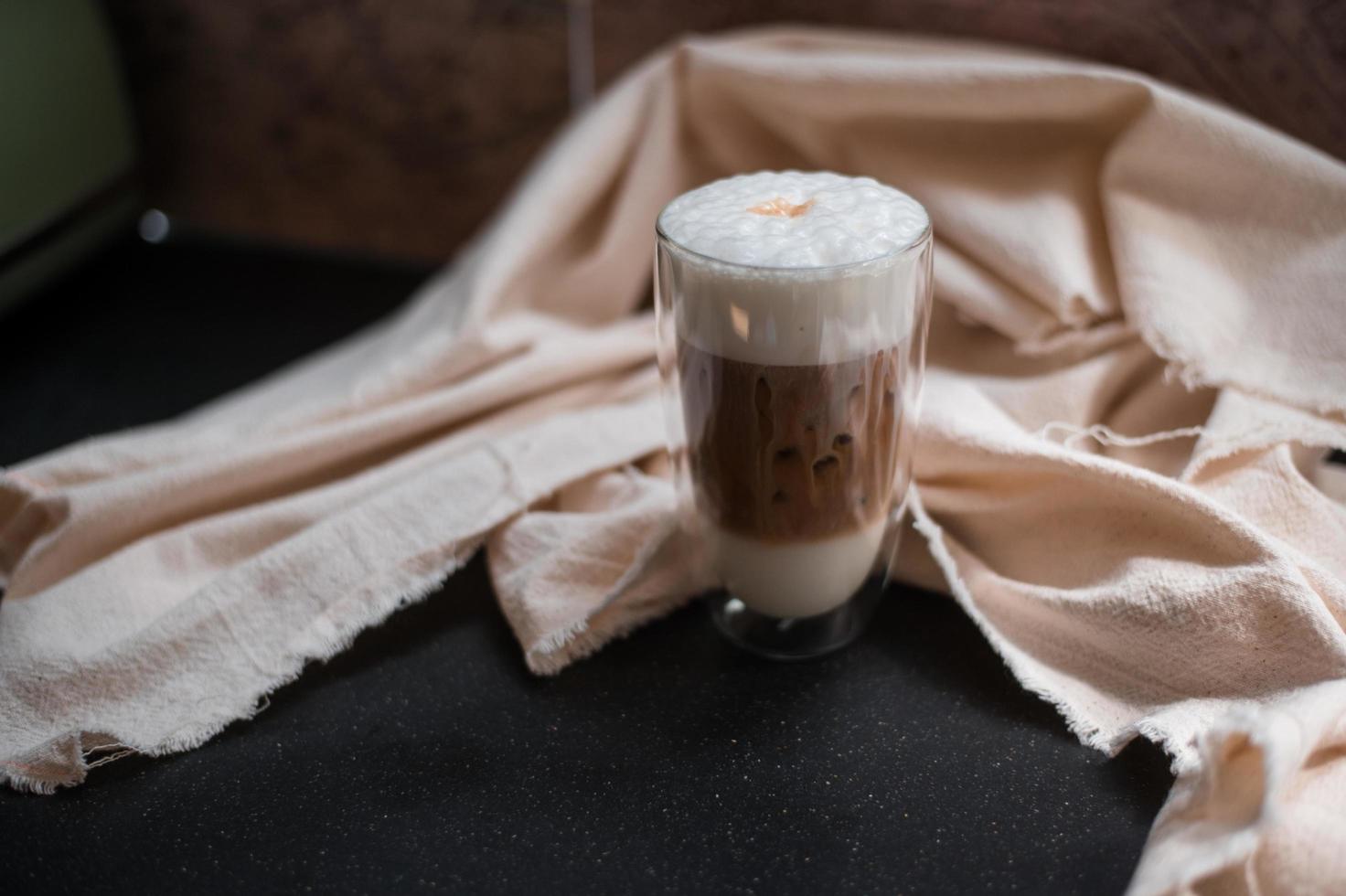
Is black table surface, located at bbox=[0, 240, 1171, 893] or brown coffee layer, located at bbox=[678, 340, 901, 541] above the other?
brown coffee layer, located at bbox=[678, 340, 901, 541]

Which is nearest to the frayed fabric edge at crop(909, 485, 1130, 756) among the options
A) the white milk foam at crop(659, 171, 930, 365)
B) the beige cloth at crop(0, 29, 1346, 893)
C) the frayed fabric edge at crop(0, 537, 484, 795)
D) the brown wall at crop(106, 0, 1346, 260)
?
the beige cloth at crop(0, 29, 1346, 893)

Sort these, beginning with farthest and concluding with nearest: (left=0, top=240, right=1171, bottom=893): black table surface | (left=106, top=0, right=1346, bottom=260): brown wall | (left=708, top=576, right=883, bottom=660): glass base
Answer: (left=106, top=0, right=1346, bottom=260): brown wall < (left=708, top=576, right=883, bottom=660): glass base < (left=0, top=240, right=1171, bottom=893): black table surface

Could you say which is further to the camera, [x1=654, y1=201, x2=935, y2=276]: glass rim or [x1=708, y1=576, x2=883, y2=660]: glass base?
[x1=708, y1=576, x2=883, y2=660]: glass base

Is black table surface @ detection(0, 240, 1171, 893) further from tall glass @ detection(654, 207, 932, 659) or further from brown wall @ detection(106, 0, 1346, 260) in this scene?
brown wall @ detection(106, 0, 1346, 260)

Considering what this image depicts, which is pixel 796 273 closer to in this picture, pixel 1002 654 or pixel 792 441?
pixel 792 441

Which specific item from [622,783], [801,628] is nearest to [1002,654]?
[801,628]

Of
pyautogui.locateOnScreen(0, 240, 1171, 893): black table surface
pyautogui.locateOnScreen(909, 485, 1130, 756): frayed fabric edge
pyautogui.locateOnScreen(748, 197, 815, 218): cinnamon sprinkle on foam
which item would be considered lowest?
pyautogui.locateOnScreen(0, 240, 1171, 893): black table surface

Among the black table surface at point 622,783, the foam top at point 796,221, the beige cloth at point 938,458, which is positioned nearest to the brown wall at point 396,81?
the beige cloth at point 938,458
